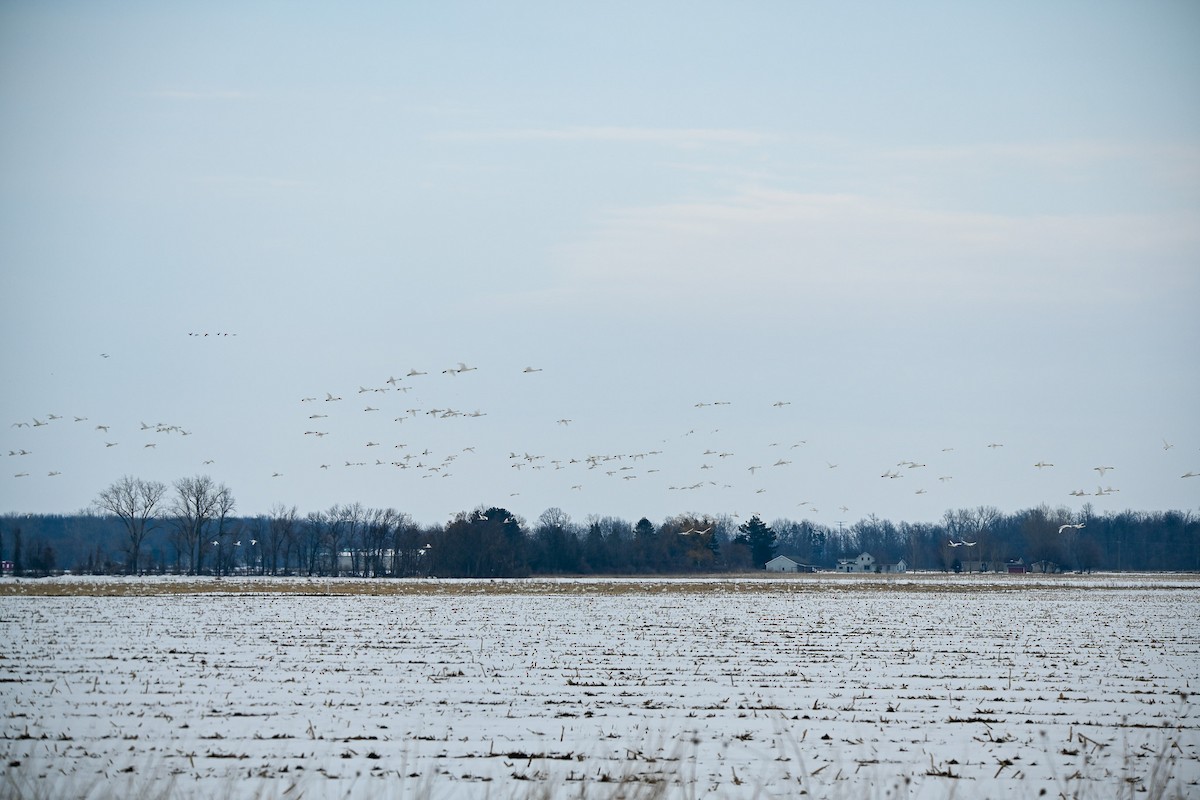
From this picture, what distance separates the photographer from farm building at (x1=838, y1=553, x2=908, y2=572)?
173500mm

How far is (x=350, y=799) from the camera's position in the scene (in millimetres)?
9305

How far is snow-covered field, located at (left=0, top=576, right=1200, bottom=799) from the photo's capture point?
1016cm

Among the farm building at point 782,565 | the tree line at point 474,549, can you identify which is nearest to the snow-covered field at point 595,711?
the tree line at point 474,549

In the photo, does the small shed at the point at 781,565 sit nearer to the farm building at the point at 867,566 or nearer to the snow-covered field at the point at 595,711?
the farm building at the point at 867,566

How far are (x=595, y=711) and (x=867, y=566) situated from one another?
17612 centimetres

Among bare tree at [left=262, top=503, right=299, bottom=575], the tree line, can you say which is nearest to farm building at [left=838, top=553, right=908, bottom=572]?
the tree line

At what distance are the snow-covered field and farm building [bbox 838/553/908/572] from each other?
A: 149 meters

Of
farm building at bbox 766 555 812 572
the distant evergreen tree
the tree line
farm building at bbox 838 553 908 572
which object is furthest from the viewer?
farm building at bbox 838 553 908 572

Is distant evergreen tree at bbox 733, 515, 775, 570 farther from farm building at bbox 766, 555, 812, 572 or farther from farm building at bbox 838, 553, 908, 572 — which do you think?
farm building at bbox 838, 553, 908, 572

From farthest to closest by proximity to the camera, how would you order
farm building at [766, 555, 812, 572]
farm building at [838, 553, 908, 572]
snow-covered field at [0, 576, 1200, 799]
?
farm building at [838, 553, 908, 572]
farm building at [766, 555, 812, 572]
snow-covered field at [0, 576, 1200, 799]

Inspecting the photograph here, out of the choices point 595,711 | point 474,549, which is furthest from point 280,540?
point 595,711

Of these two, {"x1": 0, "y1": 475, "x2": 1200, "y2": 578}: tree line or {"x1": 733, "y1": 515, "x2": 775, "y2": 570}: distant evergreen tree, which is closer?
{"x1": 0, "y1": 475, "x2": 1200, "y2": 578}: tree line

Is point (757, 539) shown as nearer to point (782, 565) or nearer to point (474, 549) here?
point (782, 565)

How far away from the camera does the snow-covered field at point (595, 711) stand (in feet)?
33.3
